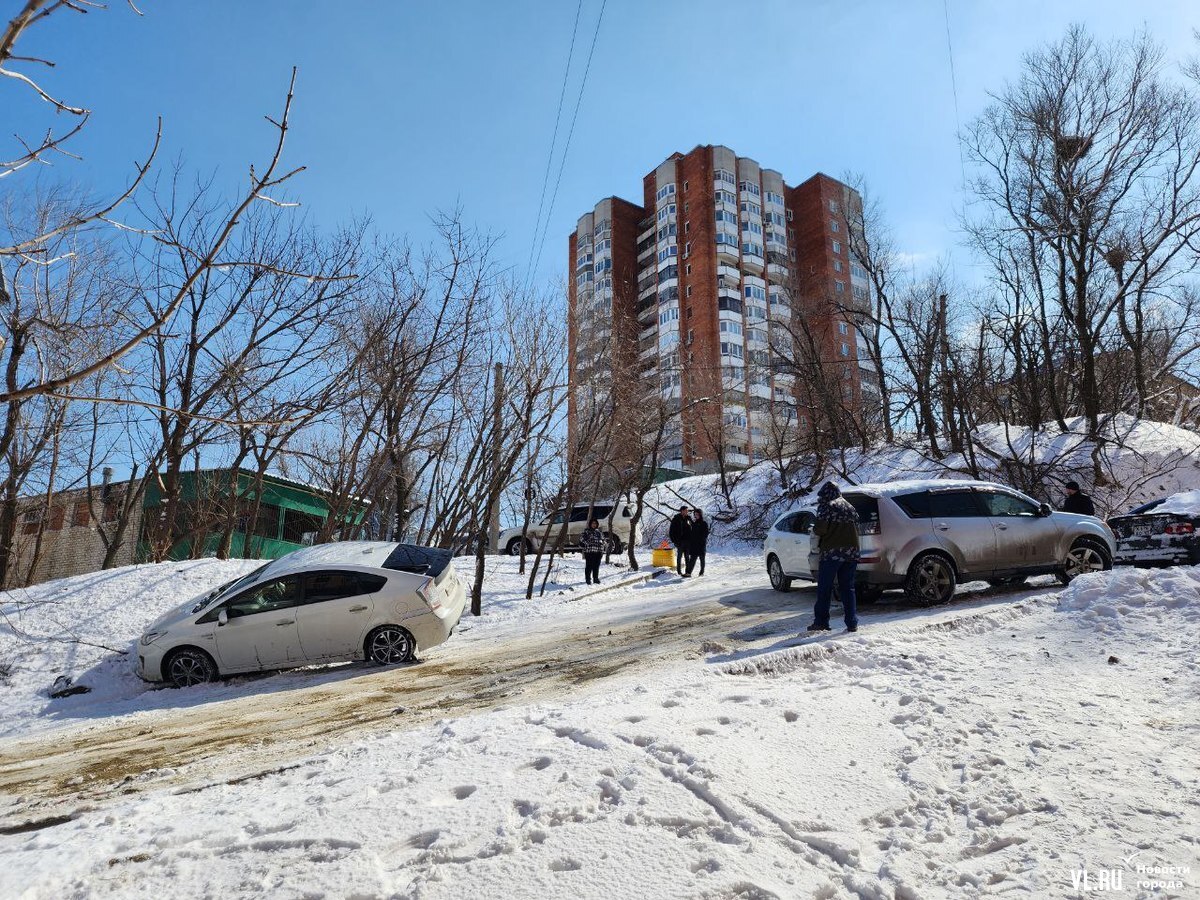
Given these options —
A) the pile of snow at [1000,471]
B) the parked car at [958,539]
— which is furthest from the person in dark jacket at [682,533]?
the parked car at [958,539]

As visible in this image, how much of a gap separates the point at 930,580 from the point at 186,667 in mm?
10195

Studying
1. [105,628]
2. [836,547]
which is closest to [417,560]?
[836,547]

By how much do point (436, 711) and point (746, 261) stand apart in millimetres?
70146

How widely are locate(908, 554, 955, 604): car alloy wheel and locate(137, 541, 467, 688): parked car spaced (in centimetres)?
653

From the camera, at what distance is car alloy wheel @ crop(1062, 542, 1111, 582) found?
35.6ft

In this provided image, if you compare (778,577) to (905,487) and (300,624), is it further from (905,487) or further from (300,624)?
(300,624)

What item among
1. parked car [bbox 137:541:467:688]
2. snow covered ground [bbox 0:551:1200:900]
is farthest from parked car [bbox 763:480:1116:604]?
parked car [bbox 137:541:467:688]

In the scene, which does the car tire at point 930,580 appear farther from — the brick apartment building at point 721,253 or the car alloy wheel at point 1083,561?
the brick apartment building at point 721,253

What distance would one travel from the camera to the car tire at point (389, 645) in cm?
1027

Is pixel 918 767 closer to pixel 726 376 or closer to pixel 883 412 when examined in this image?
pixel 883 412

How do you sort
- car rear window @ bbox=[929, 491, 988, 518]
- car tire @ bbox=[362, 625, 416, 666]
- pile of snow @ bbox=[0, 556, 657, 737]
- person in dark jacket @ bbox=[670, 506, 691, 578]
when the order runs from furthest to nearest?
person in dark jacket @ bbox=[670, 506, 691, 578] < car rear window @ bbox=[929, 491, 988, 518] < car tire @ bbox=[362, 625, 416, 666] < pile of snow @ bbox=[0, 556, 657, 737]

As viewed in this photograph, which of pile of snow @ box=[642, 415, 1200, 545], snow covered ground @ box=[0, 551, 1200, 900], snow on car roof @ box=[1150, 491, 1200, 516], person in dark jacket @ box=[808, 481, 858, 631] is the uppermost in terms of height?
pile of snow @ box=[642, 415, 1200, 545]

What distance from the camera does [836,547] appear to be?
862 centimetres

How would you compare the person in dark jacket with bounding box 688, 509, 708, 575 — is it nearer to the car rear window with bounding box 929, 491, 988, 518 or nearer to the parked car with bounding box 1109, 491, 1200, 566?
the car rear window with bounding box 929, 491, 988, 518
